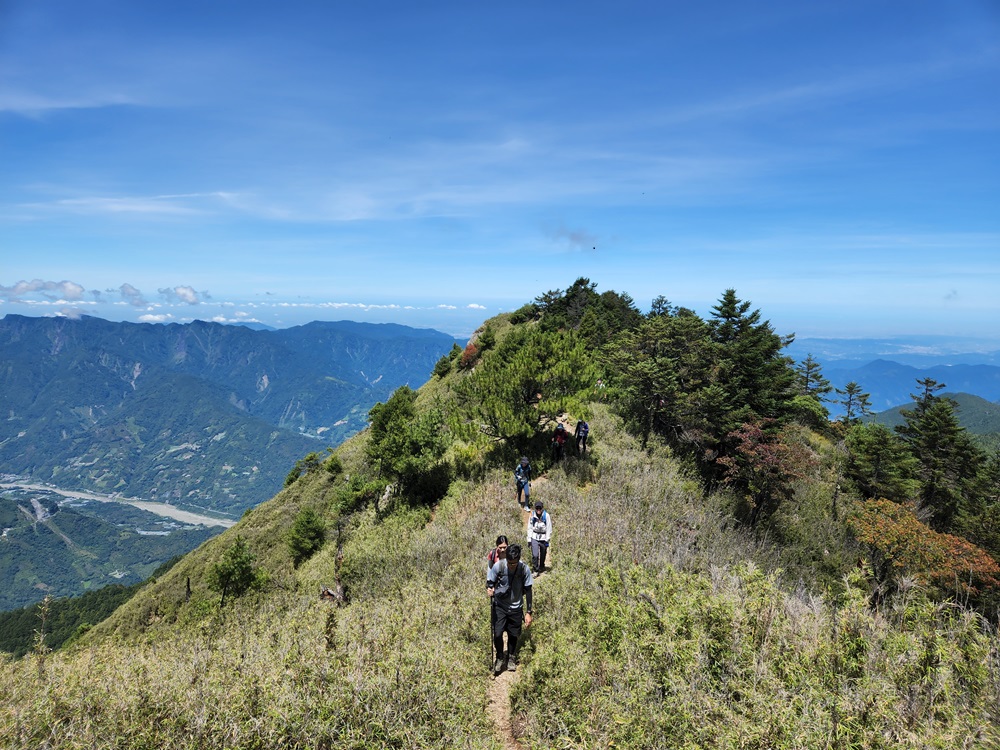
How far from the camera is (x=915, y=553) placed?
1753 cm

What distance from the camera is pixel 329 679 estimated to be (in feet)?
17.1

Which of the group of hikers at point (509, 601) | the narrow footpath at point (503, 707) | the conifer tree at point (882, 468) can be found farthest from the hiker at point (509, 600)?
the conifer tree at point (882, 468)

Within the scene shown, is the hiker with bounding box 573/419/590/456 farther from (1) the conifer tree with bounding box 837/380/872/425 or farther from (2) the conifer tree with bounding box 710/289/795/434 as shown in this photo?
(1) the conifer tree with bounding box 837/380/872/425

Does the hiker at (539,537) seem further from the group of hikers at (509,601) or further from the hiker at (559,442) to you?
the hiker at (559,442)

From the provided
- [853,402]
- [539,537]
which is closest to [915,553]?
[539,537]

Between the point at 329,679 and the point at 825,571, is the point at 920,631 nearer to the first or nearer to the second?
the point at 329,679

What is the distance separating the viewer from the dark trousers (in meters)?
6.80

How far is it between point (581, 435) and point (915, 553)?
1394 centimetres

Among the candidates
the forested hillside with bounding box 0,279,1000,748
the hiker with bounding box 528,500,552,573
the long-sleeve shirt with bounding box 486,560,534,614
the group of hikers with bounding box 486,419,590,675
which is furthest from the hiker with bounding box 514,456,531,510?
the long-sleeve shirt with bounding box 486,560,534,614

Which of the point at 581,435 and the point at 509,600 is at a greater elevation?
the point at 581,435

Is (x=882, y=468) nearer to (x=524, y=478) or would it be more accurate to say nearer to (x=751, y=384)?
(x=751, y=384)

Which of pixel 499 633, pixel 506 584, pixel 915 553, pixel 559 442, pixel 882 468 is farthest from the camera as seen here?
pixel 882 468

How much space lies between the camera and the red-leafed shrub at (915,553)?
17.3m

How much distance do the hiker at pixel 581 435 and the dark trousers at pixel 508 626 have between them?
11020 millimetres
